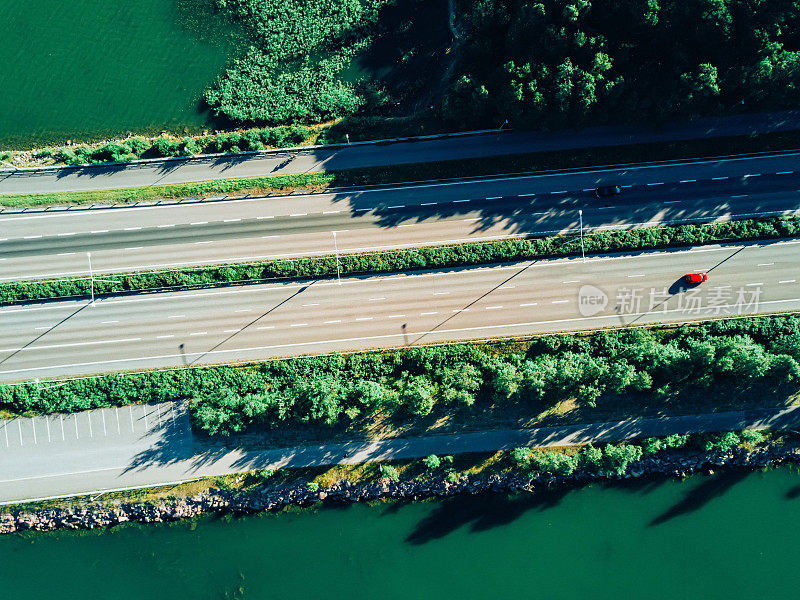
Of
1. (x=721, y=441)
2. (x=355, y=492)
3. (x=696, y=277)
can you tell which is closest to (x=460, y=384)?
(x=355, y=492)

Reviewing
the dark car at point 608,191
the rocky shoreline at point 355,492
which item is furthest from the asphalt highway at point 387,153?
the rocky shoreline at point 355,492

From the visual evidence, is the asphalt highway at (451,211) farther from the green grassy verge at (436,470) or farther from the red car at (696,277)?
the green grassy verge at (436,470)

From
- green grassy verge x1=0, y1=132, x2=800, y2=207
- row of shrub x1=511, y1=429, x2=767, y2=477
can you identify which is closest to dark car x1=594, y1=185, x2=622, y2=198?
green grassy verge x1=0, y1=132, x2=800, y2=207

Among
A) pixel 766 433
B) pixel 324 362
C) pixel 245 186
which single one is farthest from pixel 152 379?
pixel 766 433

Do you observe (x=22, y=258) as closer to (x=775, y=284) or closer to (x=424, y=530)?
(x=424, y=530)

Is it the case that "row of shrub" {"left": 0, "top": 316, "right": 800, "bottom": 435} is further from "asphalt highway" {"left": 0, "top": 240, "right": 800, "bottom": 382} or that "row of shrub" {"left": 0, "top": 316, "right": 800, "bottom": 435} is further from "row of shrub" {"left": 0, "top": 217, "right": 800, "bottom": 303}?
"row of shrub" {"left": 0, "top": 217, "right": 800, "bottom": 303}

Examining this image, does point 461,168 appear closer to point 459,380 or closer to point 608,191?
point 608,191
